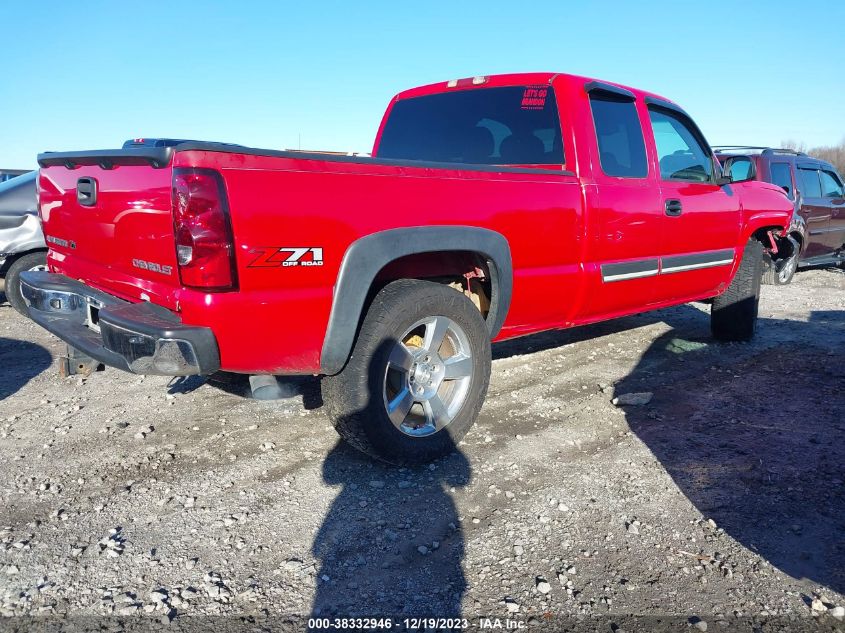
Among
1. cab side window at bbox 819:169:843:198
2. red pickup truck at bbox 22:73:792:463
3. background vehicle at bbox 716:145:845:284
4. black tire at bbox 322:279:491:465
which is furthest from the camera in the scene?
cab side window at bbox 819:169:843:198

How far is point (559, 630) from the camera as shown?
2107 mm

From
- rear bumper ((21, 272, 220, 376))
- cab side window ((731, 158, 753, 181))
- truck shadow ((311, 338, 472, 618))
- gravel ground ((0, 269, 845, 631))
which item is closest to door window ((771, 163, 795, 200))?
cab side window ((731, 158, 753, 181))

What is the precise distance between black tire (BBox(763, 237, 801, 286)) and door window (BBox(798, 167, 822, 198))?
753 millimetres

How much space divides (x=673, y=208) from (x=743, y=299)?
5.53 feet

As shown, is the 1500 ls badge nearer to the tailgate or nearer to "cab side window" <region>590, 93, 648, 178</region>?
the tailgate

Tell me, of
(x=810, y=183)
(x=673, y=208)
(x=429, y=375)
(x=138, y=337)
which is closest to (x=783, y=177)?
(x=810, y=183)

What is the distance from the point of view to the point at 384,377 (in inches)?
119

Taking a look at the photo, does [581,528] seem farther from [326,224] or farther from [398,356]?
[326,224]

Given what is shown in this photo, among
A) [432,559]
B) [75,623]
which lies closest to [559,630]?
[432,559]

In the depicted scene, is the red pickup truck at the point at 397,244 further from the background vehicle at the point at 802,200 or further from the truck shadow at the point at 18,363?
the background vehicle at the point at 802,200

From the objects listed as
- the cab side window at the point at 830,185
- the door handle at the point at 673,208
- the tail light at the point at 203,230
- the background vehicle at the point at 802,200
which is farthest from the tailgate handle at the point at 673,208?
the cab side window at the point at 830,185

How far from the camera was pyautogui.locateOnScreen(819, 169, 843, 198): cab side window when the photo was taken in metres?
9.64

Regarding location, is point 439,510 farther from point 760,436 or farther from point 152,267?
point 760,436

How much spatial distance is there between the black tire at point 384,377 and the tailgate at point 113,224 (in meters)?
0.83
